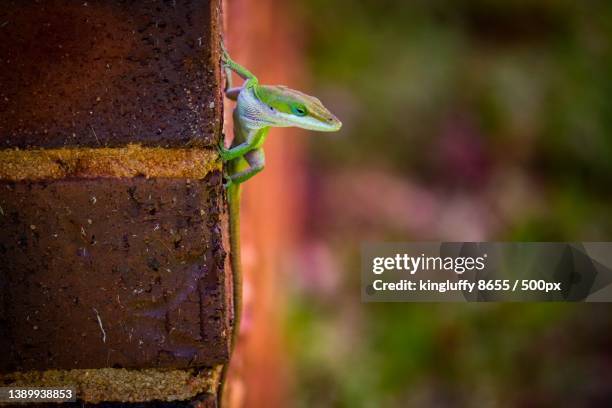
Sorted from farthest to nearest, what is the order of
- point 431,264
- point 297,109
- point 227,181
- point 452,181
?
point 452,181
point 431,264
point 297,109
point 227,181

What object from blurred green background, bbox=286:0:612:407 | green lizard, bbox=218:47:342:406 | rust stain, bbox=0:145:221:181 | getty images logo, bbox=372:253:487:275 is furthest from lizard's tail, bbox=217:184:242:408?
blurred green background, bbox=286:0:612:407

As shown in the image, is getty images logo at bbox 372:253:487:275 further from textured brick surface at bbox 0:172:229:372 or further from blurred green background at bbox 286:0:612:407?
blurred green background at bbox 286:0:612:407

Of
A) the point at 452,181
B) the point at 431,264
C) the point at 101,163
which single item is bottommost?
the point at 452,181

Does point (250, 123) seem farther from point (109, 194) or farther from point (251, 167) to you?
point (109, 194)

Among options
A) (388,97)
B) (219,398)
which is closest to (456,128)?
(388,97)

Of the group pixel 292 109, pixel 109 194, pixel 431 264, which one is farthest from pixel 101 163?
pixel 431 264

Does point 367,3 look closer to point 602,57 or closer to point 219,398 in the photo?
point 602,57
